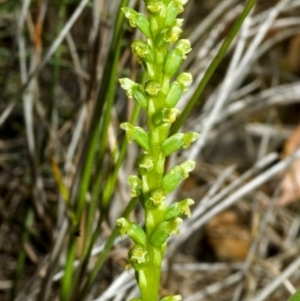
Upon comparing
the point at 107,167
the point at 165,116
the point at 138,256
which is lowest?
the point at 107,167

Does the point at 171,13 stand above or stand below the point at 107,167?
above

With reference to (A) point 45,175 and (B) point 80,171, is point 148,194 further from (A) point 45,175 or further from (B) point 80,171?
(A) point 45,175

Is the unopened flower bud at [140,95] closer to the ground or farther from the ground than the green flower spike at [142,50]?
closer to the ground

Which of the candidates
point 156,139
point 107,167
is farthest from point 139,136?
point 107,167

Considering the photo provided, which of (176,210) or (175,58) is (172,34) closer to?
(175,58)

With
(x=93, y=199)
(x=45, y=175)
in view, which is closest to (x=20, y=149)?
(x=45, y=175)

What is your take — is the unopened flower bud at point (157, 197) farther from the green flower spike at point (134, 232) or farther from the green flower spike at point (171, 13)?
the green flower spike at point (171, 13)

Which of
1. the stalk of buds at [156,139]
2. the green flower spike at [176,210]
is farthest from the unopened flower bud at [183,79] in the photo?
the green flower spike at [176,210]
